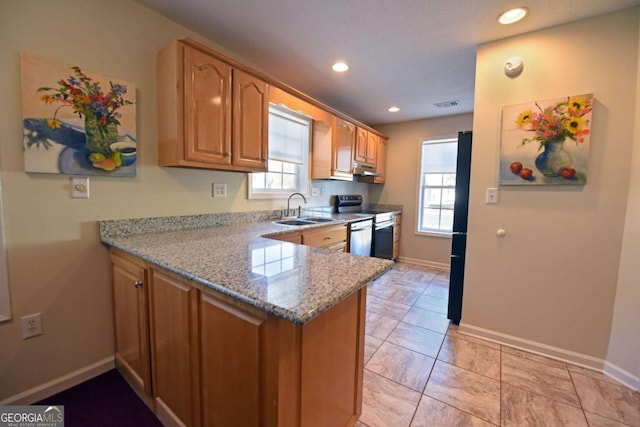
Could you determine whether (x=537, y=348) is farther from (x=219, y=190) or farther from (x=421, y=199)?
(x=219, y=190)

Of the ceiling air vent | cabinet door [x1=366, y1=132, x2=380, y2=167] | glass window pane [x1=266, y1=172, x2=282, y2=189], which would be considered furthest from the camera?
cabinet door [x1=366, y1=132, x2=380, y2=167]

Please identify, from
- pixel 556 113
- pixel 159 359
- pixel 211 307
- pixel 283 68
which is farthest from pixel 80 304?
pixel 556 113

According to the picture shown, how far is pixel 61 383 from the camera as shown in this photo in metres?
1.54

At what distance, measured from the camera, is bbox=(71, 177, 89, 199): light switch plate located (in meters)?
1.51

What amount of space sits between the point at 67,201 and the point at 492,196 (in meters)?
2.91

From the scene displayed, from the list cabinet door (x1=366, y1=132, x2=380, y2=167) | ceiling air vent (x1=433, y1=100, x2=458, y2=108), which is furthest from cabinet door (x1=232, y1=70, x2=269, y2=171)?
ceiling air vent (x1=433, y1=100, x2=458, y2=108)

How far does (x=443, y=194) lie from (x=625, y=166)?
102 inches

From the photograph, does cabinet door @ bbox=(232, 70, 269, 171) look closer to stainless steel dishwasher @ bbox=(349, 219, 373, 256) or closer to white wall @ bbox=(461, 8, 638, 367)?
stainless steel dishwasher @ bbox=(349, 219, 373, 256)

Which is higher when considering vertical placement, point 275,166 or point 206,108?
point 206,108

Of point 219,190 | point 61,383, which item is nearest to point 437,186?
point 219,190

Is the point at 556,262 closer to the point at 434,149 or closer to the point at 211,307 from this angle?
the point at 211,307

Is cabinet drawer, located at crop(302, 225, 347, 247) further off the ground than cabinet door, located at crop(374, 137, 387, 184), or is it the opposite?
cabinet door, located at crop(374, 137, 387, 184)

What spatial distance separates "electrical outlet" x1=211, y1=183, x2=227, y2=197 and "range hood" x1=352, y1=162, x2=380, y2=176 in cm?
198

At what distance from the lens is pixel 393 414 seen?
55.7 inches
